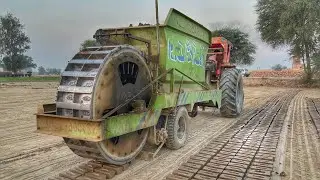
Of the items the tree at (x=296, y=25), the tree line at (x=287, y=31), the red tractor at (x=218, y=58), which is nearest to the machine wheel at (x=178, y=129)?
the red tractor at (x=218, y=58)

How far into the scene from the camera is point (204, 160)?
17.6ft

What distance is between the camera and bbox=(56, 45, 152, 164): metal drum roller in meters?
4.28

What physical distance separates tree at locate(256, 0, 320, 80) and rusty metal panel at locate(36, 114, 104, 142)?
27.1 metres

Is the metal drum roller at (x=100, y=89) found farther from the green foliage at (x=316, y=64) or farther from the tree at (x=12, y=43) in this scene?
the tree at (x=12, y=43)

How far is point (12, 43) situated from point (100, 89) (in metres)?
59.7

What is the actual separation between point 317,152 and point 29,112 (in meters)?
8.71

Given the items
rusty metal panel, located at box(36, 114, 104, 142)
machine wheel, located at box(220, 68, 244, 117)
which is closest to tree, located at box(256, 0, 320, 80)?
machine wheel, located at box(220, 68, 244, 117)

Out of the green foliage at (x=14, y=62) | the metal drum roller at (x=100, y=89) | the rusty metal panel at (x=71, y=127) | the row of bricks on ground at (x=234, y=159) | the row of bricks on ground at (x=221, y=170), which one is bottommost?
the row of bricks on ground at (x=221, y=170)

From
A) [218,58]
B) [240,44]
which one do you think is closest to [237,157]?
[218,58]

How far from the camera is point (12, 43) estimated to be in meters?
57.7

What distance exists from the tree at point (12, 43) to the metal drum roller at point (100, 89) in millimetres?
56296

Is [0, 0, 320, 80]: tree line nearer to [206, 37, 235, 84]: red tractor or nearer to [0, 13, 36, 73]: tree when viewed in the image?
[206, 37, 235, 84]: red tractor

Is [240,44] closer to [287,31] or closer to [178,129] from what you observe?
[287,31]

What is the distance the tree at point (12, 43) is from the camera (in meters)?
56.0
